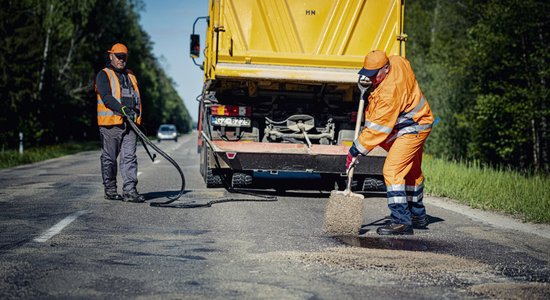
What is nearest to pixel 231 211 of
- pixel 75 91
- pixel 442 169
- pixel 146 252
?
pixel 146 252

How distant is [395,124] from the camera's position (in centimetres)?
650

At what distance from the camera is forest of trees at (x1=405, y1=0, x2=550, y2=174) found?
19172mm

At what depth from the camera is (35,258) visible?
4.71m

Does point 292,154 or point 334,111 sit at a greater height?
point 334,111

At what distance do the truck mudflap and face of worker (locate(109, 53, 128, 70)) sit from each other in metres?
1.78

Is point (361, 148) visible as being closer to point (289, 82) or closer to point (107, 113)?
point (289, 82)

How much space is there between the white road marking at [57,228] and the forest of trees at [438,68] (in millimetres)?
3223

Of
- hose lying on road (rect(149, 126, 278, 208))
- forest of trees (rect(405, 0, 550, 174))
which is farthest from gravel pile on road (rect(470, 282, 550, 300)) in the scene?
forest of trees (rect(405, 0, 550, 174))

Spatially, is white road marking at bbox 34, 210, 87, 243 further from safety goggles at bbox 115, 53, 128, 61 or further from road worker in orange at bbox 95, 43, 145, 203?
safety goggles at bbox 115, 53, 128, 61

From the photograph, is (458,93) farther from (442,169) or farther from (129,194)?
(129,194)

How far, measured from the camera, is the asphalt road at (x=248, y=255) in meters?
3.94

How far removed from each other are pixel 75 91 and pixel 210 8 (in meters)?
31.0

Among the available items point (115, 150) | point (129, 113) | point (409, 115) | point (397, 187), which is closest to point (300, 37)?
point (129, 113)

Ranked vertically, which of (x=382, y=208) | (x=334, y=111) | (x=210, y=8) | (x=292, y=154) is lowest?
(x=382, y=208)
